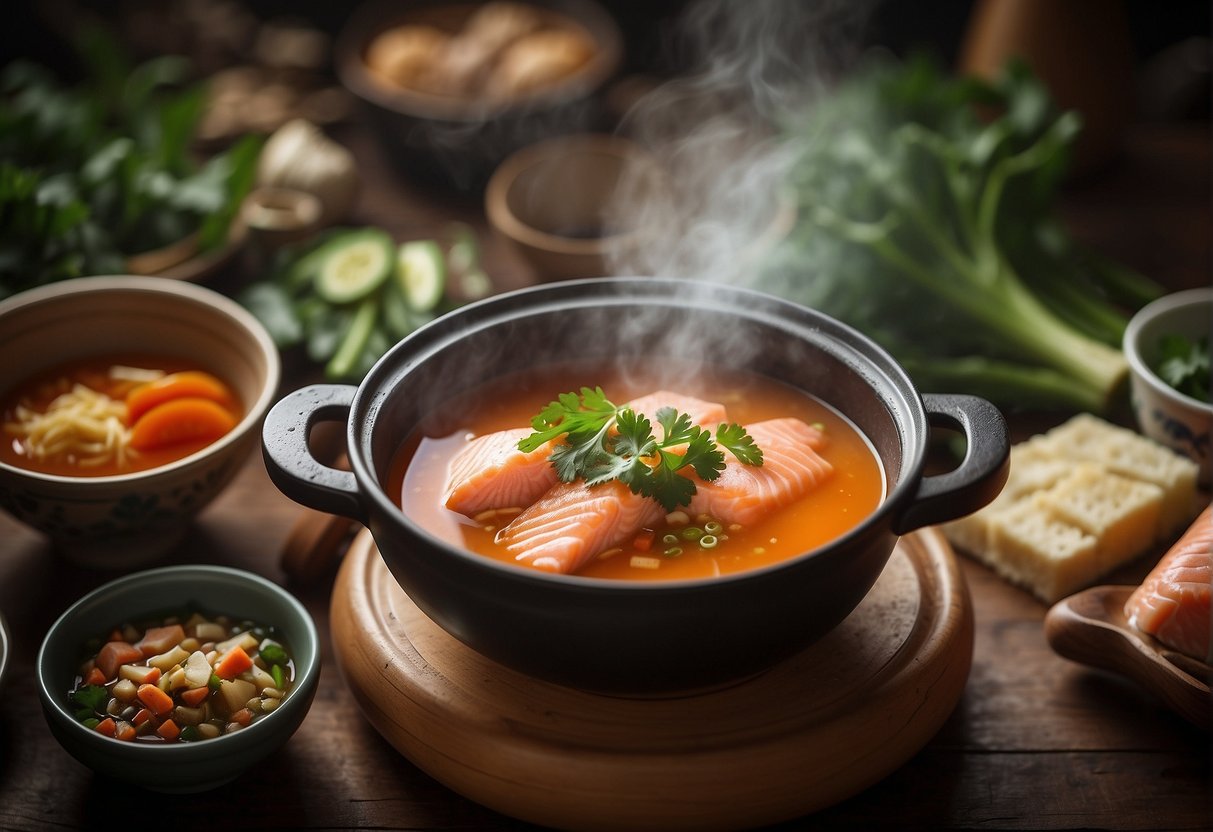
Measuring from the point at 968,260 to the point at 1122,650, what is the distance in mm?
1397

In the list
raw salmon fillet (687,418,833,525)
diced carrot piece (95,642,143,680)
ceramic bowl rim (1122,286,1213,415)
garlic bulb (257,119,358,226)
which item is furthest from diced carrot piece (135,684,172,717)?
ceramic bowl rim (1122,286,1213,415)

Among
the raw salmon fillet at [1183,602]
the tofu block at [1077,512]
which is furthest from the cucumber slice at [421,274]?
the raw salmon fillet at [1183,602]

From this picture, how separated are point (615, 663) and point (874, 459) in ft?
2.40

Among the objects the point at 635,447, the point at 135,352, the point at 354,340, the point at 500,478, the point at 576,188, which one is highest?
the point at 635,447

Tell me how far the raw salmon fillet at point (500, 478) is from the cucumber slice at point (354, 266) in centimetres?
131

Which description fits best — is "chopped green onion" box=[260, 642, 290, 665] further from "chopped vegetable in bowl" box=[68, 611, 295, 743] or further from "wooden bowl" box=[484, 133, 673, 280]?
"wooden bowl" box=[484, 133, 673, 280]

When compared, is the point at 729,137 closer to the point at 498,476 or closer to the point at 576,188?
the point at 576,188

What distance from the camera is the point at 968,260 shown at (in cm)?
326

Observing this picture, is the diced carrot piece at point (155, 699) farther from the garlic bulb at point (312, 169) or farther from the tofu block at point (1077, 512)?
the garlic bulb at point (312, 169)

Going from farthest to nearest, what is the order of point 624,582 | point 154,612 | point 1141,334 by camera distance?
1. point 1141,334
2. point 154,612
3. point 624,582

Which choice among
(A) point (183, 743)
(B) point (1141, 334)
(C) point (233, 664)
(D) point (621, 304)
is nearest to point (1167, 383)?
(B) point (1141, 334)

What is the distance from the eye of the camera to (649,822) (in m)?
1.91

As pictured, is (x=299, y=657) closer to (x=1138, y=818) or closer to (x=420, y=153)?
(x=1138, y=818)

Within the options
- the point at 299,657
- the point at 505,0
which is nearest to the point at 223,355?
the point at 299,657
